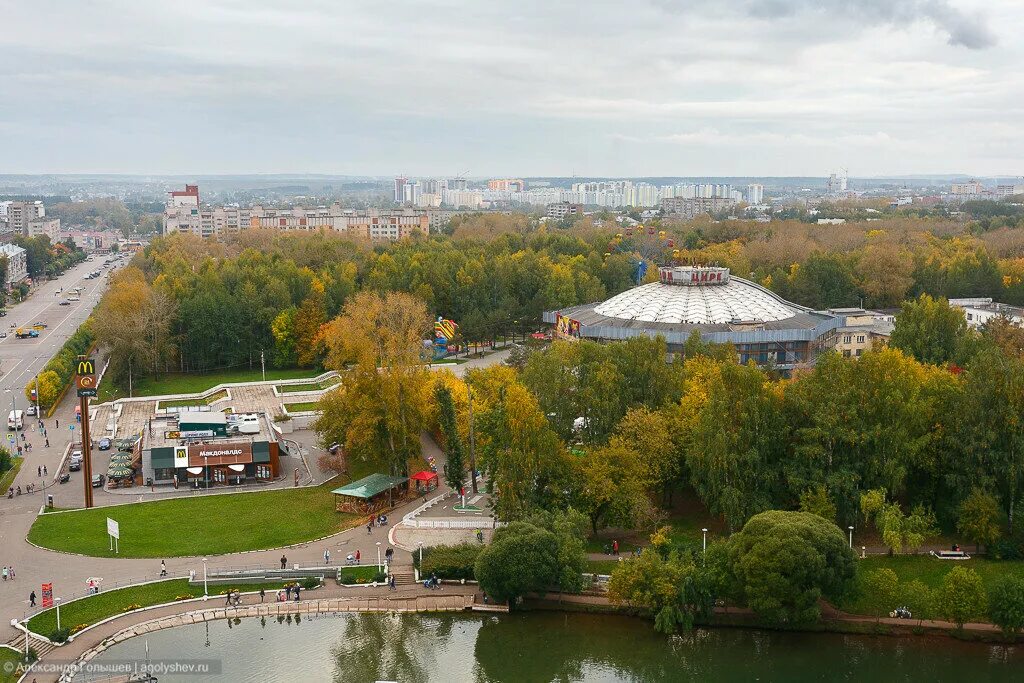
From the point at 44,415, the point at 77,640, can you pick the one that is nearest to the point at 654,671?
the point at 77,640

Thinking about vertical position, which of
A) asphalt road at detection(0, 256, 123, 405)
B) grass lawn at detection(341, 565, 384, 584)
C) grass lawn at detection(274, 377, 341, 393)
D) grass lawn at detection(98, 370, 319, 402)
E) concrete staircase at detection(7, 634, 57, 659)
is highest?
asphalt road at detection(0, 256, 123, 405)

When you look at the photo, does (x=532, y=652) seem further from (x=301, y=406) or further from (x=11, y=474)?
(x=301, y=406)

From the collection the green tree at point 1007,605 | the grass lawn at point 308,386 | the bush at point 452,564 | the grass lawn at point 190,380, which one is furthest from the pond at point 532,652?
the grass lawn at point 190,380

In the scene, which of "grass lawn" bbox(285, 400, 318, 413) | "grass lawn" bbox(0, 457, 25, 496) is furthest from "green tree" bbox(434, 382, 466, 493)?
"grass lawn" bbox(0, 457, 25, 496)

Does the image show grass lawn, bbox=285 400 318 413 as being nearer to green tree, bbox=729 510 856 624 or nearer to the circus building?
the circus building

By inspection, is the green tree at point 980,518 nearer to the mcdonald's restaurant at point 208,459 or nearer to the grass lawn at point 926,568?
the grass lawn at point 926,568

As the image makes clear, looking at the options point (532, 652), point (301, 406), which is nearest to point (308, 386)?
point (301, 406)
